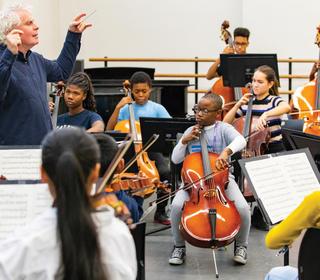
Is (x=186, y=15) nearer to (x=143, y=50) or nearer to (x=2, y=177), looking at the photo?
(x=143, y=50)

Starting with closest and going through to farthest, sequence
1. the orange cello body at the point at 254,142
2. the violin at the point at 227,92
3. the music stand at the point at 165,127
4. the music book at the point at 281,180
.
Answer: the music book at the point at 281,180 → the music stand at the point at 165,127 → the orange cello body at the point at 254,142 → the violin at the point at 227,92

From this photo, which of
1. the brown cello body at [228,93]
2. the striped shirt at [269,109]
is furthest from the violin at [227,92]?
the striped shirt at [269,109]

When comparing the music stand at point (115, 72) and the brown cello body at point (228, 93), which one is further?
the music stand at point (115, 72)

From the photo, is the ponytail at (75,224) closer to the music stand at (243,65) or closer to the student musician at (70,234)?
the student musician at (70,234)

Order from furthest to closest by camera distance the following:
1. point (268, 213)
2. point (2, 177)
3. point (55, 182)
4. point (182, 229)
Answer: point (182, 229) < point (268, 213) < point (2, 177) < point (55, 182)

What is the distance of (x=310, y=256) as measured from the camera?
2459mm

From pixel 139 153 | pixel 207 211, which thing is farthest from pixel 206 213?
pixel 139 153

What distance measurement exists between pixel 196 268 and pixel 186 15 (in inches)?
210

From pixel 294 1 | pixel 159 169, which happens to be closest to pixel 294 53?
pixel 294 1

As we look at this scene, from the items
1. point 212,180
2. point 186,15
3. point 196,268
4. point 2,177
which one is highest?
point 186,15

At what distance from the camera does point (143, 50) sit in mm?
9258

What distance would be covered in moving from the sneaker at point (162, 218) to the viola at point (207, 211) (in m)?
1.15

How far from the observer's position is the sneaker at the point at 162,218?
5.23m

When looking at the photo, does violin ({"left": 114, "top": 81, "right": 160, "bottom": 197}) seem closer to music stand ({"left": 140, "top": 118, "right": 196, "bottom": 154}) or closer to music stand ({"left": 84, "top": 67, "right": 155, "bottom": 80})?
music stand ({"left": 140, "top": 118, "right": 196, "bottom": 154})
